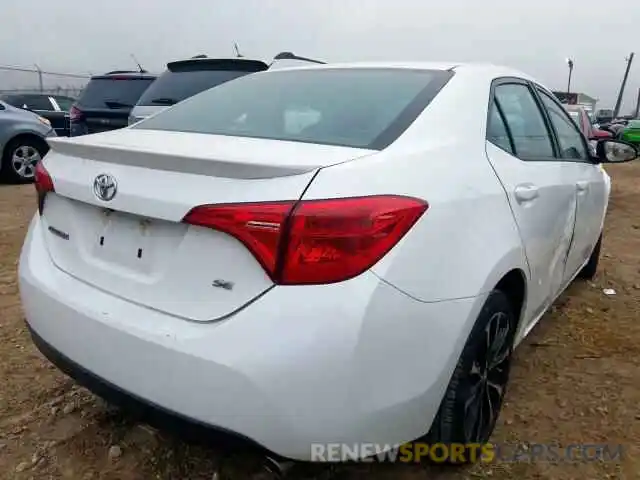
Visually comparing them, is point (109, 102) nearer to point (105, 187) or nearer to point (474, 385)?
point (105, 187)

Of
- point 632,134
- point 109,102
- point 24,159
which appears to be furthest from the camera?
Result: point 632,134

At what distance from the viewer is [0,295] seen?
146 inches

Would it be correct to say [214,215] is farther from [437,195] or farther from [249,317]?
[437,195]

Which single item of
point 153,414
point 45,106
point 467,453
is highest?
point 153,414

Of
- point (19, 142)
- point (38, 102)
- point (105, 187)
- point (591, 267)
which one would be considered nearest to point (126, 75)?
point (19, 142)

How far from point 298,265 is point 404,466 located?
3.54 ft

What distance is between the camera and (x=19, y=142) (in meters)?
8.06

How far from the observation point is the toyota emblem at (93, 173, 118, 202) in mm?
1690

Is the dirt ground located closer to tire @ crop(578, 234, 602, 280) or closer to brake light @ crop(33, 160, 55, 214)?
tire @ crop(578, 234, 602, 280)

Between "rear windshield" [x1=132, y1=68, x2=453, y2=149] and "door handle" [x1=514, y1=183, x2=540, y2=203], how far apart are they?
470mm

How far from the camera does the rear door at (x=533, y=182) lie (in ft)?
Result: 6.95

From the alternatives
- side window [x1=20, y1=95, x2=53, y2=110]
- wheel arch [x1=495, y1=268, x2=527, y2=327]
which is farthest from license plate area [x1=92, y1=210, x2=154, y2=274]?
side window [x1=20, y1=95, x2=53, y2=110]

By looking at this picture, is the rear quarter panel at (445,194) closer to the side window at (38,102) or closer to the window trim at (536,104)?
the window trim at (536,104)

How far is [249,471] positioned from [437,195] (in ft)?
3.89
